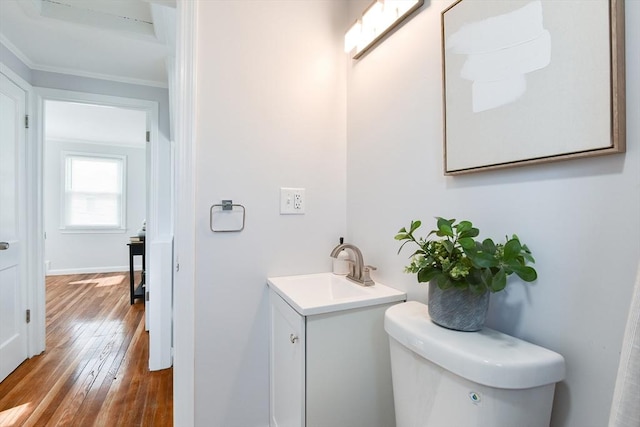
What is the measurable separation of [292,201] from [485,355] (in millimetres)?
1007

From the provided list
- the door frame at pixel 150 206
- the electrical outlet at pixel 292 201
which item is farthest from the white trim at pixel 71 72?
the electrical outlet at pixel 292 201

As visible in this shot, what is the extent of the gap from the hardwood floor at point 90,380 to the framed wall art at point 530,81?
2001mm

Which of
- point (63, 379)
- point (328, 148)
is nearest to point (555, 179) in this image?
point (328, 148)

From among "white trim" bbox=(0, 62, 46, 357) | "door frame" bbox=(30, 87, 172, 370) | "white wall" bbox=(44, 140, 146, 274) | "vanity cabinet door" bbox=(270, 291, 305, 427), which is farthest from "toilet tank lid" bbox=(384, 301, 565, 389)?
"white wall" bbox=(44, 140, 146, 274)

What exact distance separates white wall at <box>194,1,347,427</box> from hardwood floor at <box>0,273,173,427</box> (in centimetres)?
72

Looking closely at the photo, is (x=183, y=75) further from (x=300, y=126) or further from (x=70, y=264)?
(x=70, y=264)

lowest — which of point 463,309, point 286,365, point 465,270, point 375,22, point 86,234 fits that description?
point 286,365

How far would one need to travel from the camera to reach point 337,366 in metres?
1.05

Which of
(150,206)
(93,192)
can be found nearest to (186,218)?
(150,206)

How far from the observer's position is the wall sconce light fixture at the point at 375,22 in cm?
116

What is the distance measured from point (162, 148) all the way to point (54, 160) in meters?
3.95

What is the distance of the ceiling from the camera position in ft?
5.98

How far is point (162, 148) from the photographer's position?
2.39 m

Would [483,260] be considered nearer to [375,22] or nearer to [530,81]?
[530,81]
